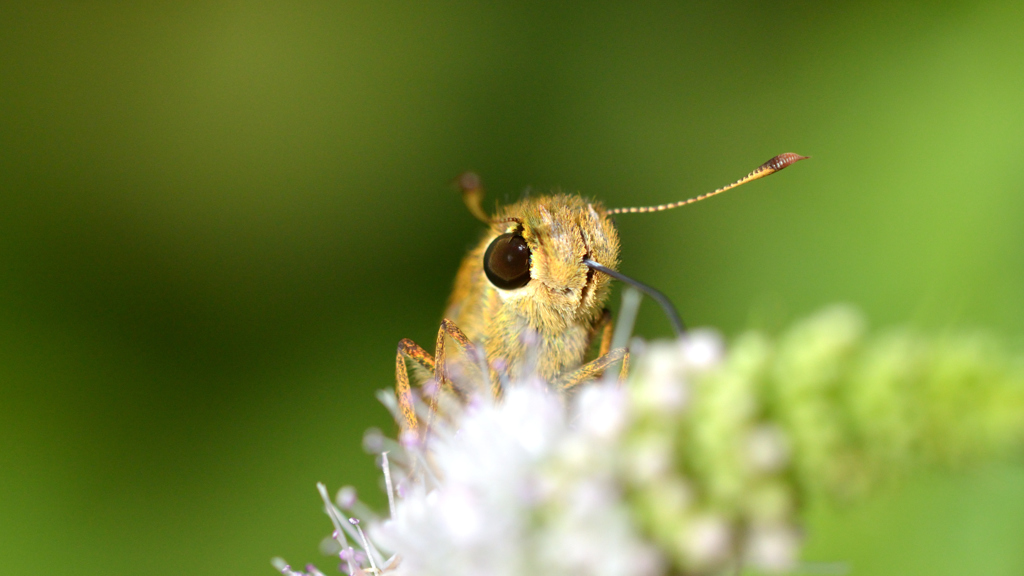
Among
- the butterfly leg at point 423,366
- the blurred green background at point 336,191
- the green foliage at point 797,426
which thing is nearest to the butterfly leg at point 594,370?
the butterfly leg at point 423,366

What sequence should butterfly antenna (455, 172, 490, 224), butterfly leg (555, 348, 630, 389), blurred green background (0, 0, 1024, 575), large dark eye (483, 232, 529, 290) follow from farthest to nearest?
blurred green background (0, 0, 1024, 575), butterfly antenna (455, 172, 490, 224), large dark eye (483, 232, 529, 290), butterfly leg (555, 348, 630, 389)

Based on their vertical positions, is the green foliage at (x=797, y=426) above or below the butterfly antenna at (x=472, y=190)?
below

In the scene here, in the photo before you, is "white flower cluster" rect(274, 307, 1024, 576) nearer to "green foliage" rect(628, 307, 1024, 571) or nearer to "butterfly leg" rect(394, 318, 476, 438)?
"green foliage" rect(628, 307, 1024, 571)

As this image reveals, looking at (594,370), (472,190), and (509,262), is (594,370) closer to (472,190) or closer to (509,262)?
(509,262)

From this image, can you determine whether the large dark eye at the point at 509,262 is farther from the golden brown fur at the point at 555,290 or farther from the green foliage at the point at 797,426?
the green foliage at the point at 797,426

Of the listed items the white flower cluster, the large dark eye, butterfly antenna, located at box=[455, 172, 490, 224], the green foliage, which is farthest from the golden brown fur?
the green foliage
